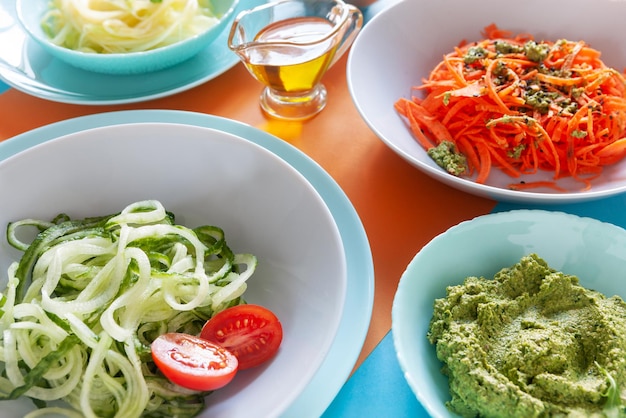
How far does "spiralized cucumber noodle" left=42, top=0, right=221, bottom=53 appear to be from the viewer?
1794 mm

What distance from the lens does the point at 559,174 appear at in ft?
5.03

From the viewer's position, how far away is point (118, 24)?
70.9 inches

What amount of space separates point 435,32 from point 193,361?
4.31 ft

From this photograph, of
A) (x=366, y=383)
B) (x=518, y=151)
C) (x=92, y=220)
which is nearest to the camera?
(x=366, y=383)

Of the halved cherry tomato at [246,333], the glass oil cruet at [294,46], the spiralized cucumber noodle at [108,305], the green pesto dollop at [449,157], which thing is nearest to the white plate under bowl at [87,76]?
the glass oil cruet at [294,46]

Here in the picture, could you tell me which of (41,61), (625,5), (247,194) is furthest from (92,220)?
(625,5)

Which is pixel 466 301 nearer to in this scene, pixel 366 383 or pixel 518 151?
pixel 366 383

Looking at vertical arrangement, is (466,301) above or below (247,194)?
below

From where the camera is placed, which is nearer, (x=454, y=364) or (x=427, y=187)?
(x=454, y=364)

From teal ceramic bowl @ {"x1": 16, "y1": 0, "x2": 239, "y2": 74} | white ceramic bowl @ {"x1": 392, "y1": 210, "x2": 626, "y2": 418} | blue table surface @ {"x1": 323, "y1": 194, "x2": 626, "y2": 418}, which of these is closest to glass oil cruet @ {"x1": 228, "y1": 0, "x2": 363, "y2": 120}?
teal ceramic bowl @ {"x1": 16, "y1": 0, "x2": 239, "y2": 74}

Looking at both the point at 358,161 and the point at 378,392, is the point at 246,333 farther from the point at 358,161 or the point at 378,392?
the point at 358,161

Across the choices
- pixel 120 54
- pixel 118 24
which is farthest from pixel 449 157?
pixel 118 24

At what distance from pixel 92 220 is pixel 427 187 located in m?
0.85

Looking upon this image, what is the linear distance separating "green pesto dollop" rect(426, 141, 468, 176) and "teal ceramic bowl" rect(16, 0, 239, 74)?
0.78 metres
